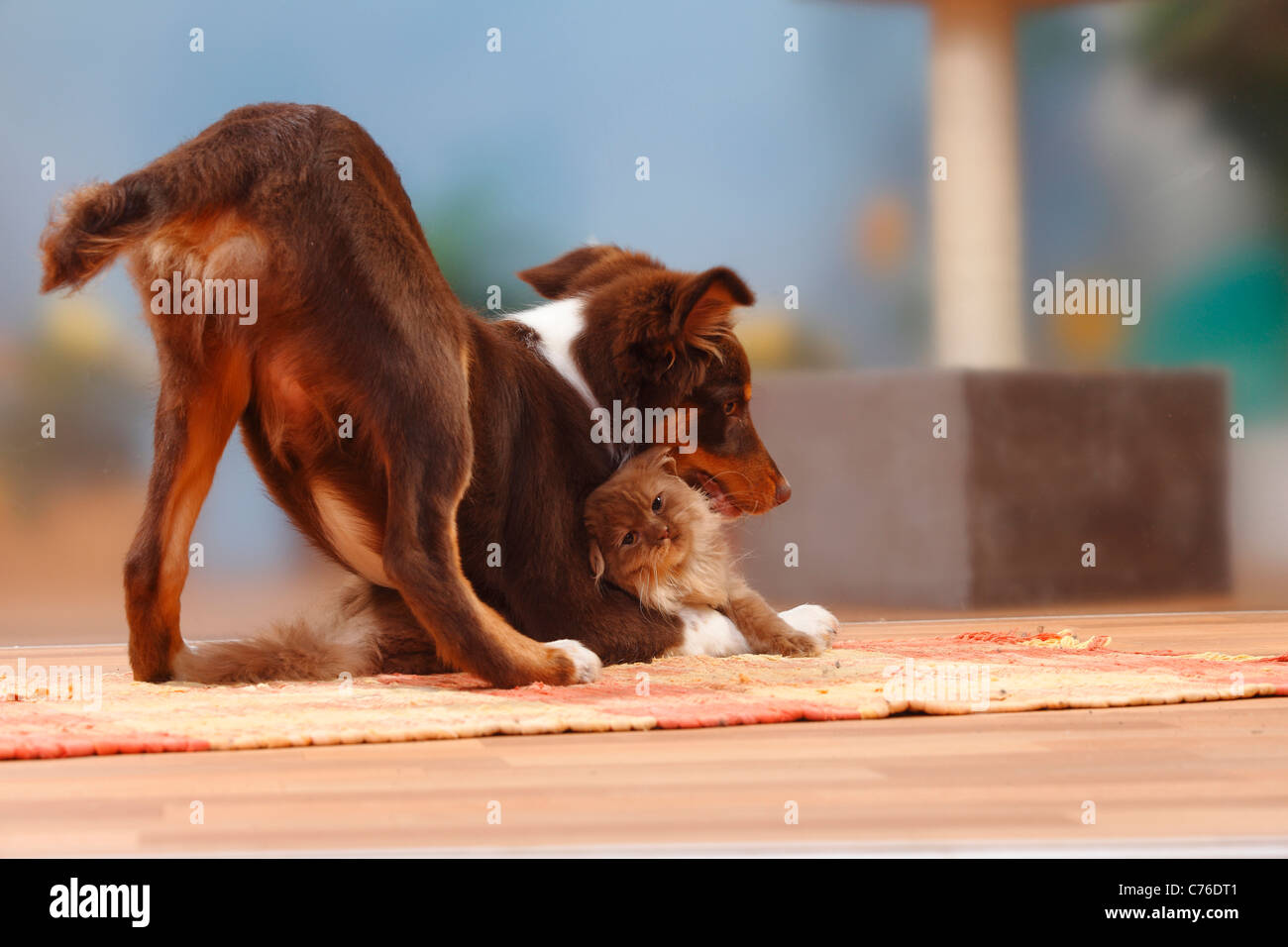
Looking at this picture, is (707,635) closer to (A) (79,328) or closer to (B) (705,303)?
(B) (705,303)

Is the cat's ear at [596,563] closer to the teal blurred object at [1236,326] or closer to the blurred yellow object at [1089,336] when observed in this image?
the blurred yellow object at [1089,336]

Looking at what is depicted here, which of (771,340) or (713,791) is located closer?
(713,791)

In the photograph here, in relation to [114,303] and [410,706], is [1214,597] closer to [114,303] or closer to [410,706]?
[410,706]

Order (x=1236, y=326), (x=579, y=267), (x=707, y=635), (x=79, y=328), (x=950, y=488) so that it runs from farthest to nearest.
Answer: (x=1236, y=326), (x=950, y=488), (x=79, y=328), (x=579, y=267), (x=707, y=635)

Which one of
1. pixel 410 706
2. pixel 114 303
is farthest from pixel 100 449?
pixel 410 706

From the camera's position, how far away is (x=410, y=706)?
2410mm

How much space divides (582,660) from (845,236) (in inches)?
135

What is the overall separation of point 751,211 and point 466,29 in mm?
1476

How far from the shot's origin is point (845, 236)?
18.5 feet

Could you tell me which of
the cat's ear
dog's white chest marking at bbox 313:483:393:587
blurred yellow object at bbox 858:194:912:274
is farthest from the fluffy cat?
blurred yellow object at bbox 858:194:912:274

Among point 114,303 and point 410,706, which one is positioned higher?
point 114,303

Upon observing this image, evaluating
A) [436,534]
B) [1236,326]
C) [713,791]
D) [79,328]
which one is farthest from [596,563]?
[1236,326]
